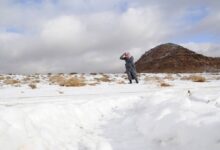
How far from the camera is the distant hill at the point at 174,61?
213 feet

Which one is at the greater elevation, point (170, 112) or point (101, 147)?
point (170, 112)

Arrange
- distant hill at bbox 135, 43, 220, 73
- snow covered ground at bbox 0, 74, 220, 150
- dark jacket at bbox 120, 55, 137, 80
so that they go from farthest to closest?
distant hill at bbox 135, 43, 220, 73 < dark jacket at bbox 120, 55, 137, 80 < snow covered ground at bbox 0, 74, 220, 150

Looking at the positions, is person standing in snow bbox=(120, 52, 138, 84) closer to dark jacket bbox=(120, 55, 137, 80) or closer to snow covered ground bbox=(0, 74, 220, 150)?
dark jacket bbox=(120, 55, 137, 80)

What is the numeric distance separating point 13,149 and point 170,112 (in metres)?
2.72

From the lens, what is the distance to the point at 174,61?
66562 millimetres

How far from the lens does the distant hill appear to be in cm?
6481

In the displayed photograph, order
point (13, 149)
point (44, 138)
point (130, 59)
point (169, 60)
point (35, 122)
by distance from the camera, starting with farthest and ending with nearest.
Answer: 1. point (169, 60)
2. point (130, 59)
3. point (35, 122)
4. point (44, 138)
5. point (13, 149)

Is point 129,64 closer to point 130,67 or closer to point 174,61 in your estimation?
point 130,67

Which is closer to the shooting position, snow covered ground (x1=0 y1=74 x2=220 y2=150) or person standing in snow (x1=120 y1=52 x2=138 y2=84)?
snow covered ground (x1=0 y1=74 x2=220 y2=150)

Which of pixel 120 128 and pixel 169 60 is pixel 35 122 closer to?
pixel 120 128

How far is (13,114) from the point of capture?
6168mm

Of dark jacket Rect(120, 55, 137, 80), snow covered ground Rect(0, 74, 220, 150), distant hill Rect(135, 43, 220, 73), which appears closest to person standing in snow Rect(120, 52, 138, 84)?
dark jacket Rect(120, 55, 137, 80)

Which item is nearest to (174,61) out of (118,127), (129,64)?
(129,64)

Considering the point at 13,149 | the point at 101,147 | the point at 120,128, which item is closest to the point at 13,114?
the point at 13,149
